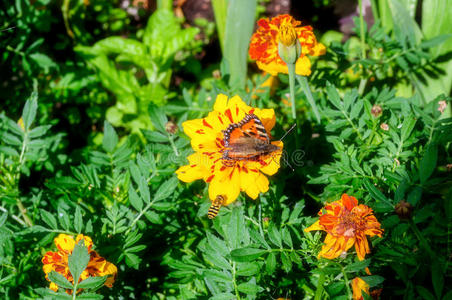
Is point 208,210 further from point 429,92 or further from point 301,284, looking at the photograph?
point 429,92

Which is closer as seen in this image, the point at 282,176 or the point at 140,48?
the point at 282,176

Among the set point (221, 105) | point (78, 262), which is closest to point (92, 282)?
point (78, 262)

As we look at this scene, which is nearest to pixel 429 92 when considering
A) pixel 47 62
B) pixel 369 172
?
pixel 369 172

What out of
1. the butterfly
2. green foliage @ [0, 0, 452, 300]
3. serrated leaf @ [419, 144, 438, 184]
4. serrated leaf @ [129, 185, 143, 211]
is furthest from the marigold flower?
serrated leaf @ [419, 144, 438, 184]

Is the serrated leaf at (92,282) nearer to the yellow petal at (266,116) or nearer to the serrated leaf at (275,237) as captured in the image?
the serrated leaf at (275,237)

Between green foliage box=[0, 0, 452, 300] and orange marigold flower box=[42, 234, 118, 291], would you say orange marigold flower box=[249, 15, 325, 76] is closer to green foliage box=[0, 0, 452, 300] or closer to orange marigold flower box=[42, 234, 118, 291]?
green foliage box=[0, 0, 452, 300]

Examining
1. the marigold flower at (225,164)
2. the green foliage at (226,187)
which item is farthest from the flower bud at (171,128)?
the marigold flower at (225,164)

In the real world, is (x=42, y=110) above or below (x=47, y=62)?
below

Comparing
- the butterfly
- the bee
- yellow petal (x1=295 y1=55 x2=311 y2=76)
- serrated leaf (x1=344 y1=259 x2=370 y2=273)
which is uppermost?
yellow petal (x1=295 y1=55 x2=311 y2=76)
